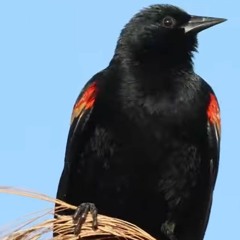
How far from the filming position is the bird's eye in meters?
6.53

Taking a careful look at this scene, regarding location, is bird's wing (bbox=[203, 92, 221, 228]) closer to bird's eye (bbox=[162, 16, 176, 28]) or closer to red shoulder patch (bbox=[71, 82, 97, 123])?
bird's eye (bbox=[162, 16, 176, 28])

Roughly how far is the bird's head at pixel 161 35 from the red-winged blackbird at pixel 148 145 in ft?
0.06

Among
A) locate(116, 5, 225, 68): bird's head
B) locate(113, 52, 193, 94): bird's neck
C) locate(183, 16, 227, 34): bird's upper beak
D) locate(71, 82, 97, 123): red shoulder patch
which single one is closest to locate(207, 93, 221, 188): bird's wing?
locate(113, 52, 193, 94): bird's neck

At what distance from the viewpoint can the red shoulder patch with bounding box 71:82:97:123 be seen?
6086 mm

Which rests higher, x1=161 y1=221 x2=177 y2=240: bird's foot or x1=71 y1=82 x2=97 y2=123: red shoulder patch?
x1=71 y1=82 x2=97 y2=123: red shoulder patch

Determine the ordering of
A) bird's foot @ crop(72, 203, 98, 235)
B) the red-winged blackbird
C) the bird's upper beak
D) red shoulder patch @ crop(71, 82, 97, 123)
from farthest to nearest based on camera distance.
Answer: the bird's upper beak
red shoulder patch @ crop(71, 82, 97, 123)
the red-winged blackbird
bird's foot @ crop(72, 203, 98, 235)

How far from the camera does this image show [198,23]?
258 inches

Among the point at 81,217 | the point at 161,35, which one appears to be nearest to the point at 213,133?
the point at 161,35

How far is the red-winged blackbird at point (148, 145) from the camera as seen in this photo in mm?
5848

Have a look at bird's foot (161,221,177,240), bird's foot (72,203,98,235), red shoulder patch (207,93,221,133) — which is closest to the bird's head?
red shoulder patch (207,93,221,133)

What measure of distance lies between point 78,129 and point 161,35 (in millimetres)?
1076

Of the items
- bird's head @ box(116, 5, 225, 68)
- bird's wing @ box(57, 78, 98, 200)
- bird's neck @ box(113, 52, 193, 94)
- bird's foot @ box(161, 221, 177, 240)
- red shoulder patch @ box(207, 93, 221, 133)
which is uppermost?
bird's head @ box(116, 5, 225, 68)

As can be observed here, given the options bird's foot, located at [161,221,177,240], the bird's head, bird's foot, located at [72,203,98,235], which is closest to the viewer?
bird's foot, located at [72,203,98,235]

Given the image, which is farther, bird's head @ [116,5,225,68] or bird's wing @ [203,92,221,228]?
bird's head @ [116,5,225,68]
